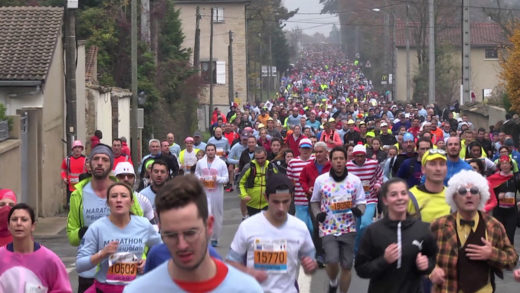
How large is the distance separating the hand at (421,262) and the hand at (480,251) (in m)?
0.43

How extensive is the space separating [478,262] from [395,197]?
84 cm

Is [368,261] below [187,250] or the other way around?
below

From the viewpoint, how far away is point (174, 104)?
156ft

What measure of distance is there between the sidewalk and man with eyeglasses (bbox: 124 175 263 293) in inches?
645

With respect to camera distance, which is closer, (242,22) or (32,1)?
(32,1)

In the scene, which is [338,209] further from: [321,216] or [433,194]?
[433,194]

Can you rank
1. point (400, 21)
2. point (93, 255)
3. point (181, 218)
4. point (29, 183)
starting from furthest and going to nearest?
1. point (400, 21)
2. point (29, 183)
3. point (93, 255)
4. point (181, 218)

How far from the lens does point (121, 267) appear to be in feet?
27.3

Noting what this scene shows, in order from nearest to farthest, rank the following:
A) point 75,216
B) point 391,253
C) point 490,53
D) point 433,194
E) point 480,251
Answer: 1. point 391,253
2. point 480,251
3. point 433,194
4. point 75,216
5. point 490,53

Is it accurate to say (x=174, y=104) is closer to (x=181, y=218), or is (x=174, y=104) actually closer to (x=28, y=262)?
(x=28, y=262)

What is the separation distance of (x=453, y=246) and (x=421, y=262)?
1.53ft

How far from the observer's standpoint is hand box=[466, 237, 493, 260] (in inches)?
304

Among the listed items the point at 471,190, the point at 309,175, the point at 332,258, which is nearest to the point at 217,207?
the point at 309,175

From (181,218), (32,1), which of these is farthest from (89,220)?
(32,1)
